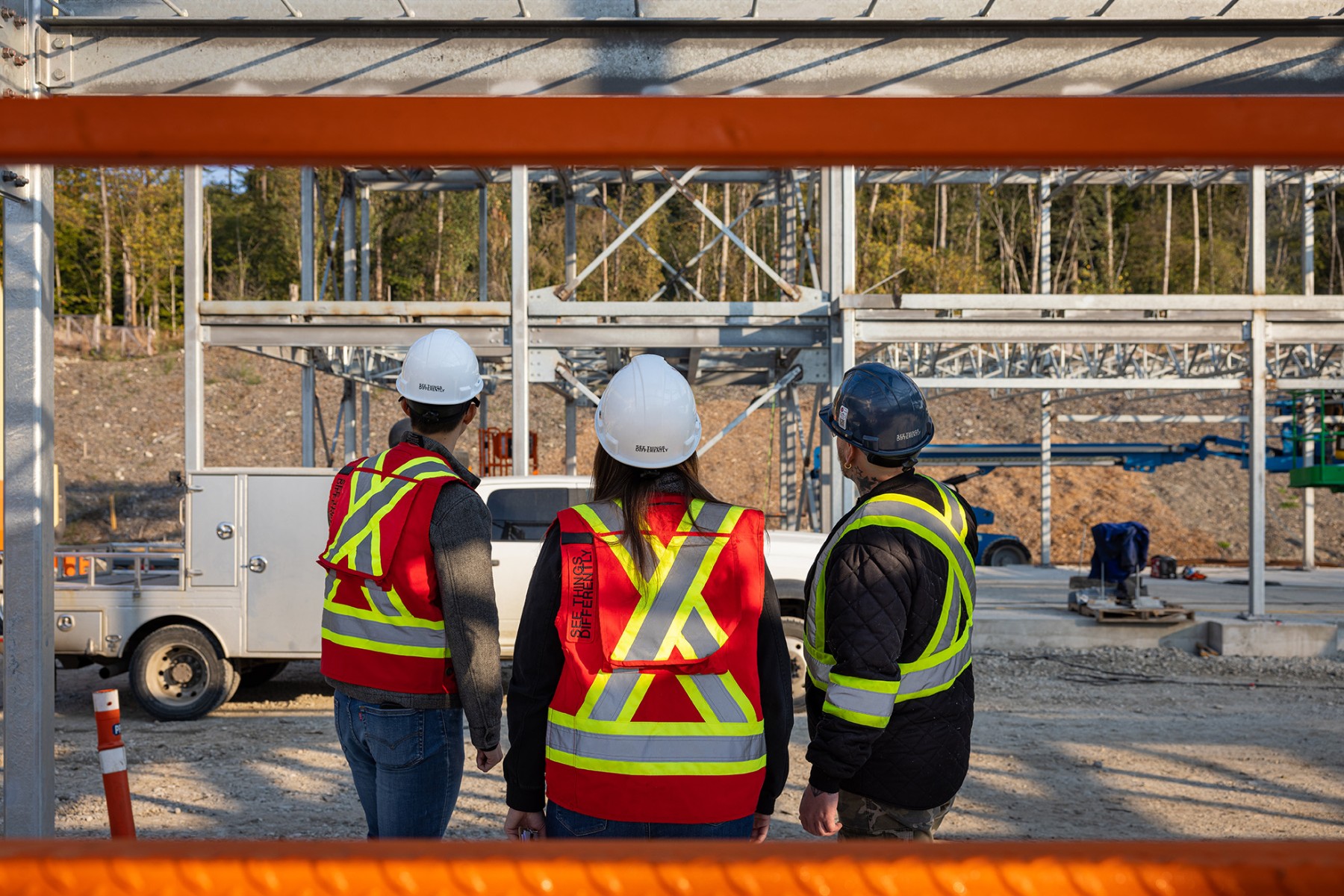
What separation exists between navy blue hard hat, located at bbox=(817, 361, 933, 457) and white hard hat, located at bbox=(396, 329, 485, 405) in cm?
117

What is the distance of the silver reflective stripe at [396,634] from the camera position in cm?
310

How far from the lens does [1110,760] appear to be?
7320mm

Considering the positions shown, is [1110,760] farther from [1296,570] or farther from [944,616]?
[1296,570]

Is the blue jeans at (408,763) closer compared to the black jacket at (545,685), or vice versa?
the black jacket at (545,685)

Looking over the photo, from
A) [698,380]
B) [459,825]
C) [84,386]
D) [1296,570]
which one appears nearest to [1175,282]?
[1296,570]

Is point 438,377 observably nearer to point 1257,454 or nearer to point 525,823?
point 525,823

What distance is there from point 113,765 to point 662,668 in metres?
3.44

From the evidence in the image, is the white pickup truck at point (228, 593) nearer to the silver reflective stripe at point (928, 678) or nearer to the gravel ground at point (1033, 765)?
the gravel ground at point (1033, 765)

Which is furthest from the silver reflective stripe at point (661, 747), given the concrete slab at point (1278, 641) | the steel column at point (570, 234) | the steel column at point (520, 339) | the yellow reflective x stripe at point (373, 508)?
the steel column at point (570, 234)

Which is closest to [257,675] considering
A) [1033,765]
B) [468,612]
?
[1033,765]

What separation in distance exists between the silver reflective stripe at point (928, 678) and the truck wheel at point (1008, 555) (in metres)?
18.7

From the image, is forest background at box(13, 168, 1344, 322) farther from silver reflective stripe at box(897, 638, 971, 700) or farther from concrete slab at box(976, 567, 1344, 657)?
silver reflective stripe at box(897, 638, 971, 700)

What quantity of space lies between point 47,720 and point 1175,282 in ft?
170

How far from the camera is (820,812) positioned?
272cm
